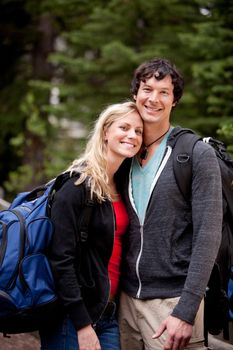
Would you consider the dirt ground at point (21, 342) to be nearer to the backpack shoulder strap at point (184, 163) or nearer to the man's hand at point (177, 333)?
the man's hand at point (177, 333)

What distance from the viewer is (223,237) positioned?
116 inches

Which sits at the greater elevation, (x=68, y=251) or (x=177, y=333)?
(x=68, y=251)

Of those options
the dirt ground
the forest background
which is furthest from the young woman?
the dirt ground

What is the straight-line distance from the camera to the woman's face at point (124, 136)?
3.08 m

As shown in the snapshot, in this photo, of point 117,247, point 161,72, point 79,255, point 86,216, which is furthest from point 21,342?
point 161,72

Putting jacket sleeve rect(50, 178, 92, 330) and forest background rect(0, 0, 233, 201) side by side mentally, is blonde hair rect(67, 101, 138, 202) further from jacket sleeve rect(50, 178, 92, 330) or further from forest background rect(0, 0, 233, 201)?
forest background rect(0, 0, 233, 201)

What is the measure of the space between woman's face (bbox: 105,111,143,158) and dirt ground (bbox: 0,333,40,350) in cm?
231

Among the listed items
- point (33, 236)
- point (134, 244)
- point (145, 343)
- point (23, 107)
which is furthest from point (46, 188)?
point (23, 107)

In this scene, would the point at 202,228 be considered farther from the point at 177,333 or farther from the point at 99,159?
the point at 99,159

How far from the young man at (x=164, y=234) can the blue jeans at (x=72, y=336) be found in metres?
0.17

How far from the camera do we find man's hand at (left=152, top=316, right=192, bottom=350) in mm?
2693

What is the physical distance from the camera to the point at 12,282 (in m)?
2.71

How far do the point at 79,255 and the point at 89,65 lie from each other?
7.14 metres

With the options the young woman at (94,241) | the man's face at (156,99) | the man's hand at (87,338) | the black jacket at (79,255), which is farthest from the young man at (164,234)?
the man's hand at (87,338)
